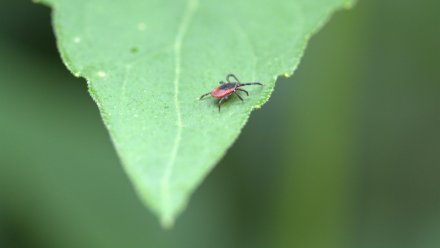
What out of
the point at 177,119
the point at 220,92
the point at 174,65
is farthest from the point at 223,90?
the point at 177,119

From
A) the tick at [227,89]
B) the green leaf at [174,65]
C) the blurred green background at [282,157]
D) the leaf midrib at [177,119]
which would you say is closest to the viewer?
the leaf midrib at [177,119]

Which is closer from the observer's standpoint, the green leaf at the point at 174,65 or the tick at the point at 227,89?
Result: the green leaf at the point at 174,65

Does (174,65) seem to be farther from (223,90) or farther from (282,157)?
(282,157)

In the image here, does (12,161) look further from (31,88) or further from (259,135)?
(259,135)

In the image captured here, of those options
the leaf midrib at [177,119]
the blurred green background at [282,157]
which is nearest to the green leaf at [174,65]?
the leaf midrib at [177,119]

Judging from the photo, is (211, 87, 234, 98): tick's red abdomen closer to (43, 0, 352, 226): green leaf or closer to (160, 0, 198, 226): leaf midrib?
(43, 0, 352, 226): green leaf

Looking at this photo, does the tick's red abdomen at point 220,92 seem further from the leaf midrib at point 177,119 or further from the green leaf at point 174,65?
the leaf midrib at point 177,119
